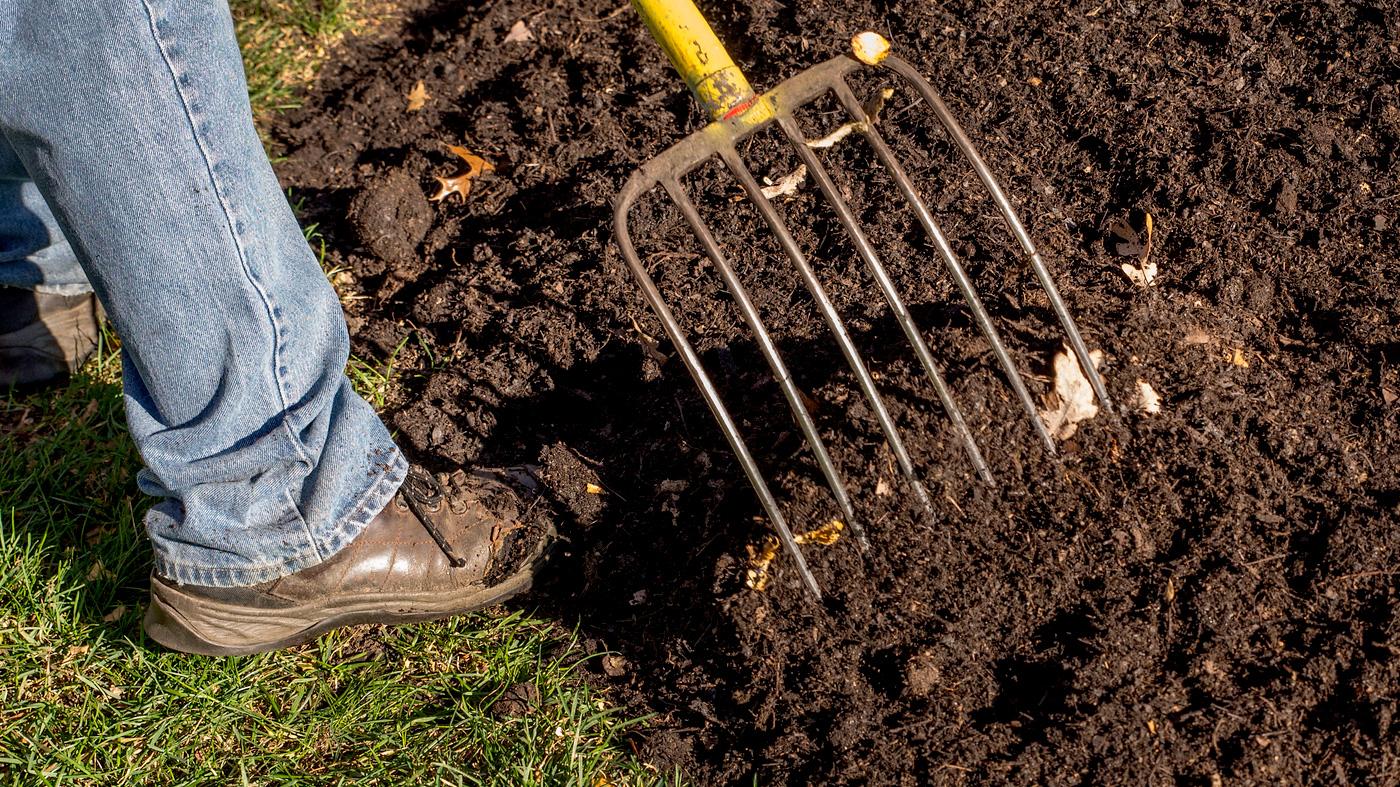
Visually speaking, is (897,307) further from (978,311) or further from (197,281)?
(197,281)

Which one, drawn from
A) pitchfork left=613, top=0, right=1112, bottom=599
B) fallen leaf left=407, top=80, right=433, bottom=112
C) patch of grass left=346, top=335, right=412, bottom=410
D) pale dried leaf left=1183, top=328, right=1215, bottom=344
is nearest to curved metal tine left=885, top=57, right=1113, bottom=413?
pitchfork left=613, top=0, right=1112, bottom=599

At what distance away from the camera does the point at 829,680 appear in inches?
82.7

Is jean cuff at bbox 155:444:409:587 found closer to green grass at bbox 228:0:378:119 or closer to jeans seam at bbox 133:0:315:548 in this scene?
jeans seam at bbox 133:0:315:548

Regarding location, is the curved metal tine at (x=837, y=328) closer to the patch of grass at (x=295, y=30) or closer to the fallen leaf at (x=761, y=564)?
the fallen leaf at (x=761, y=564)

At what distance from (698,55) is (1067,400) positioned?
97 cm

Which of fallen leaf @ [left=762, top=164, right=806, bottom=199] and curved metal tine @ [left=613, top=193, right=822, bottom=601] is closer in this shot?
curved metal tine @ [left=613, top=193, right=822, bottom=601]

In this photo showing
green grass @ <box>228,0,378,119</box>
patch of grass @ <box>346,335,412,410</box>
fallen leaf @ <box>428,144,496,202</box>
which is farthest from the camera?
green grass @ <box>228,0,378,119</box>

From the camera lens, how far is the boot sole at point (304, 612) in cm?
210

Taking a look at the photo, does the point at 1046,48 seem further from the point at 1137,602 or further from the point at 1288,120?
the point at 1137,602

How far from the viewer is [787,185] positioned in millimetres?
2654

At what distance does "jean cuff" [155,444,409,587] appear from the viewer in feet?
6.68

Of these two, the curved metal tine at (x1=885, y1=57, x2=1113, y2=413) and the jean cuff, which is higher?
the jean cuff

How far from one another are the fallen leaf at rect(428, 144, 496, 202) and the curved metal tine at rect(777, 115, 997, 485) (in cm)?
113

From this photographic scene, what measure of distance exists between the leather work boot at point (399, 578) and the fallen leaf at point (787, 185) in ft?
2.96
